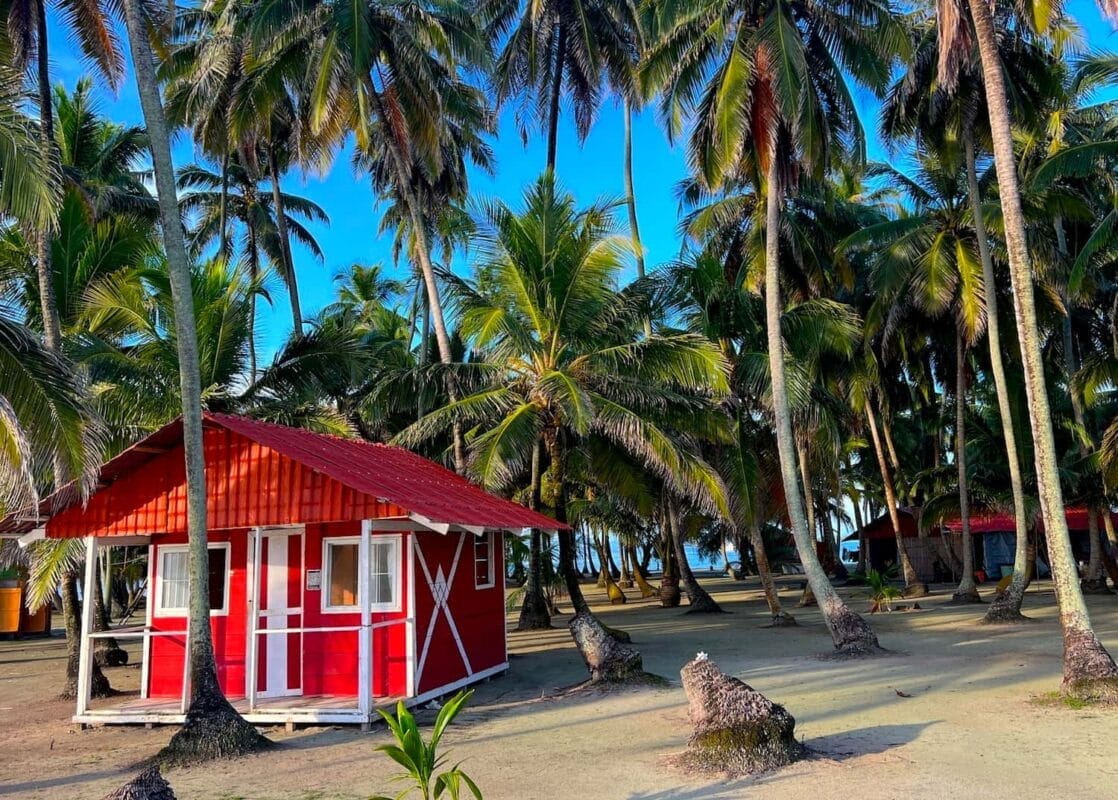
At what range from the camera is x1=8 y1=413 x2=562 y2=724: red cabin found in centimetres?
1138

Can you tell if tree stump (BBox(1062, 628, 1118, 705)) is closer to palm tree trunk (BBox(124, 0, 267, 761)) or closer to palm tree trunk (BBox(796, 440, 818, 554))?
palm tree trunk (BBox(124, 0, 267, 761))

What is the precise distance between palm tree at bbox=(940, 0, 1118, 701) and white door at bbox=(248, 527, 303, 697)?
10.2m

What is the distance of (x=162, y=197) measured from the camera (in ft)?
34.7

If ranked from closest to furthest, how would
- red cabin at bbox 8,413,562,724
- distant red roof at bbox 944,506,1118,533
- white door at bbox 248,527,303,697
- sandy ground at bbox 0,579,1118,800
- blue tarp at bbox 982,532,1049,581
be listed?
sandy ground at bbox 0,579,1118,800 → red cabin at bbox 8,413,562,724 → white door at bbox 248,527,303,697 → distant red roof at bbox 944,506,1118,533 → blue tarp at bbox 982,532,1049,581

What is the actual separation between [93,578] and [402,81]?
512 inches

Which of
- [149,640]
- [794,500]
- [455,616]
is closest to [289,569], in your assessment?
[149,640]

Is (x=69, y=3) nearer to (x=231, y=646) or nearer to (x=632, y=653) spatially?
(x=231, y=646)

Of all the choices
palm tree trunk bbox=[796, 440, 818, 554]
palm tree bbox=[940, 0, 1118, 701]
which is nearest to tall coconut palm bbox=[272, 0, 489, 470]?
palm tree trunk bbox=[796, 440, 818, 554]

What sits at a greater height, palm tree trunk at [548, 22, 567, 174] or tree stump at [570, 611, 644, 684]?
palm tree trunk at [548, 22, 567, 174]

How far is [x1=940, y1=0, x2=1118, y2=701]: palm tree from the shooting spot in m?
10.8

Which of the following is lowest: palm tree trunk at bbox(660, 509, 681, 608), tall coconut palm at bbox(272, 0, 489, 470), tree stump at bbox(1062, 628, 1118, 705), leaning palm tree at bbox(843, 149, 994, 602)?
tree stump at bbox(1062, 628, 1118, 705)

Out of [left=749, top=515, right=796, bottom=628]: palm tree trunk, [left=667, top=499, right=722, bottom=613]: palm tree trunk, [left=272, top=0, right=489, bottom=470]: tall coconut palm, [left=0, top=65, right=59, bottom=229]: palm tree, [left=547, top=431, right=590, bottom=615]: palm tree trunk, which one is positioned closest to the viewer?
[left=0, top=65, right=59, bottom=229]: palm tree

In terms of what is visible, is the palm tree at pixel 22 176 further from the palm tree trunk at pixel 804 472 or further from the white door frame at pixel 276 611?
the palm tree trunk at pixel 804 472

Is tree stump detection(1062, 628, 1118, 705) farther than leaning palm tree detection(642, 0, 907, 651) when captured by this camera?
No
